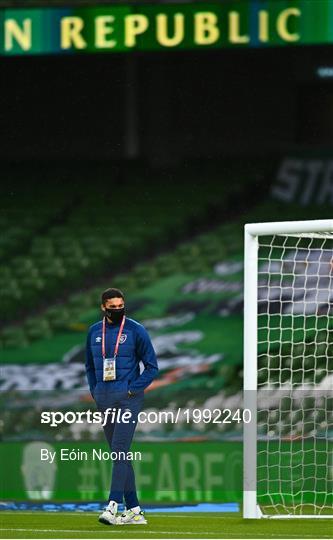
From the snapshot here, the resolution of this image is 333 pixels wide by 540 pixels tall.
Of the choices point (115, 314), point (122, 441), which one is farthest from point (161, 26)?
point (122, 441)

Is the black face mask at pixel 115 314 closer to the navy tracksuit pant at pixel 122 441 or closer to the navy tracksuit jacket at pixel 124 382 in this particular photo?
the navy tracksuit jacket at pixel 124 382

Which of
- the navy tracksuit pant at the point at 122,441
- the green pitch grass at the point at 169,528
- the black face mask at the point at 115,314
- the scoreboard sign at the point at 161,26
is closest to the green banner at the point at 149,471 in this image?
the green pitch grass at the point at 169,528

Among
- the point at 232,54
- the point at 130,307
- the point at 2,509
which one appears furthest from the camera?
the point at 232,54

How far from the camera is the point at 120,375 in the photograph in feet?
25.9

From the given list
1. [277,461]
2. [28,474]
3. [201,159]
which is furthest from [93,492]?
[201,159]

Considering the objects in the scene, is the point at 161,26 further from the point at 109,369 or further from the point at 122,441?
the point at 122,441

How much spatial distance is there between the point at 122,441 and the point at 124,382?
12.7 inches

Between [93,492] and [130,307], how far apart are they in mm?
3866

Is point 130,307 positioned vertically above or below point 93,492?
above

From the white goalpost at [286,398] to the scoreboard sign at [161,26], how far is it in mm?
1950

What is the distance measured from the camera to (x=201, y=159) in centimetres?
1702

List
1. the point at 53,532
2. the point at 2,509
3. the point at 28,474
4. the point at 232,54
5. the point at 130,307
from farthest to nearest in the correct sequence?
the point at 232,54
the point at 130,307
the point at 28,474
the point at 2,509
the point at 53,532

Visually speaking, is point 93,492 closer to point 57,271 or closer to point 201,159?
point 57,271

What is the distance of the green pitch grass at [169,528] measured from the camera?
24.8 ft
